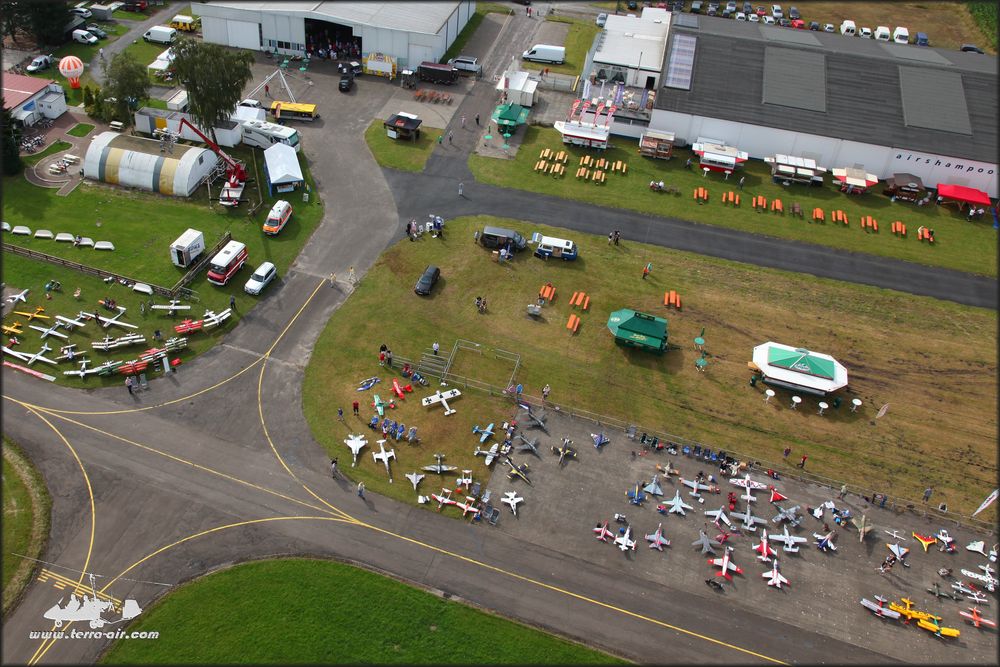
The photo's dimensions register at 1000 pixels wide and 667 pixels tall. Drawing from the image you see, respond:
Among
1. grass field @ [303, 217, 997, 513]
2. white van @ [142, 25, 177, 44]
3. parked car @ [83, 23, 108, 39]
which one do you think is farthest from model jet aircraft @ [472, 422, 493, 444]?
parked car @ [83, 23, 108, 39]

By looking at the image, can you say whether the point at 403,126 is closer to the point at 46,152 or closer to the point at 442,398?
the point at 46,152

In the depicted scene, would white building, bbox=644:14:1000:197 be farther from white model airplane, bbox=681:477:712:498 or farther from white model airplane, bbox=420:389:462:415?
white model airplane, bbox=681:477:712:498

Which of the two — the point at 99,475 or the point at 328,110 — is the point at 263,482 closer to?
the point at 99,475

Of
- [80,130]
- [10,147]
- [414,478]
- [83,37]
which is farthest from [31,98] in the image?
[414,478]

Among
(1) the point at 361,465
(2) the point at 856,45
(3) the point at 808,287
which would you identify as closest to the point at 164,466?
(1) the point at 361,465

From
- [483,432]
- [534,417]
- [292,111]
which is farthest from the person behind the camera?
[292,111]

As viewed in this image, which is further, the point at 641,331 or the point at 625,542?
the point at 641,331
